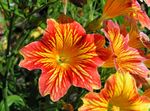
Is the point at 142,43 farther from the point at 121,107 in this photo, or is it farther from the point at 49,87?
the point at 49,87

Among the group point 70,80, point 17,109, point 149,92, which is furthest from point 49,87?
point 17,109

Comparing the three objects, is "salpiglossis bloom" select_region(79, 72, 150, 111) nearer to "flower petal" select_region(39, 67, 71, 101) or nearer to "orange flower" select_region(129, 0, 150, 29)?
"flower petal" select_region(39, 67, 71, 101)

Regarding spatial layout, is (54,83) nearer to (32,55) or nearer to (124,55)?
(32,55)

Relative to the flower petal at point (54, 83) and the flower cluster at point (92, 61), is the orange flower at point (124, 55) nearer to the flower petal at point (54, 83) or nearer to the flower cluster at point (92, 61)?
the flower cluster at point (92, 61)

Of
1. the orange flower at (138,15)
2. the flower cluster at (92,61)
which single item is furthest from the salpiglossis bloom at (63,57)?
the orange flower at (138,15)

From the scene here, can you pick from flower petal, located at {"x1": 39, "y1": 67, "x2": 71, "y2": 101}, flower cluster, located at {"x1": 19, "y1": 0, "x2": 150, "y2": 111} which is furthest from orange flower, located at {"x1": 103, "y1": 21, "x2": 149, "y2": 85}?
flower petal, located at {"x1": 39, "y1": 67, "x2": 71, "y2": 101}

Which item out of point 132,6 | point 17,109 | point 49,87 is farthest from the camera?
point 17,109
